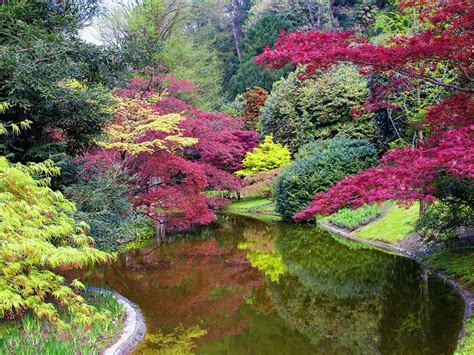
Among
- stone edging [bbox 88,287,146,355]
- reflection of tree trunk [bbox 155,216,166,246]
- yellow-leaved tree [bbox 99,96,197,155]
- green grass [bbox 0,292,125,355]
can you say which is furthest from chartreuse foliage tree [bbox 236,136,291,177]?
green grass [bbox 0,292,125,355]

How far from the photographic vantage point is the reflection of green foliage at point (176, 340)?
6191 mm

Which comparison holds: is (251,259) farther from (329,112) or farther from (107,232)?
(329,112)

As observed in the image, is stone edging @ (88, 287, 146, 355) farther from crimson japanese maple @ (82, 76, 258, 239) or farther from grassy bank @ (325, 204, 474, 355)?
crimson japanese maple @ (82, 76, 258, 239)

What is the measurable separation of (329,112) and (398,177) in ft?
56.0

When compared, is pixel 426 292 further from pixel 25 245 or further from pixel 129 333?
pixel 25 245

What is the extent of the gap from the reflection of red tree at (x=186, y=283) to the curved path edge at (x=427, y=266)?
140 inches

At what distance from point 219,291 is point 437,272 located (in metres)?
4.68

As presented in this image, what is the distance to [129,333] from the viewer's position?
627 centimetres

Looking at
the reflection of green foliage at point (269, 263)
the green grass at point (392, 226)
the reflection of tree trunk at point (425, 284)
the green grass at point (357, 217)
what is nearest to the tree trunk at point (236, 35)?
the green grass at point (357, 217)

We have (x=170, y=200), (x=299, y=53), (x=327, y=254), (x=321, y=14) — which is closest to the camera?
(x=299, y=53)

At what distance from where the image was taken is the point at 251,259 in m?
12.4

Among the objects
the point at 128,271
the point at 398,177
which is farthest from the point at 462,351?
the point at 128,271

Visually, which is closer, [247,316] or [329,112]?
[247,316]

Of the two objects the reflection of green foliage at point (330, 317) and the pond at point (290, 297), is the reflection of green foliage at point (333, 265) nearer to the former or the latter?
the pond at point (290, 297)
